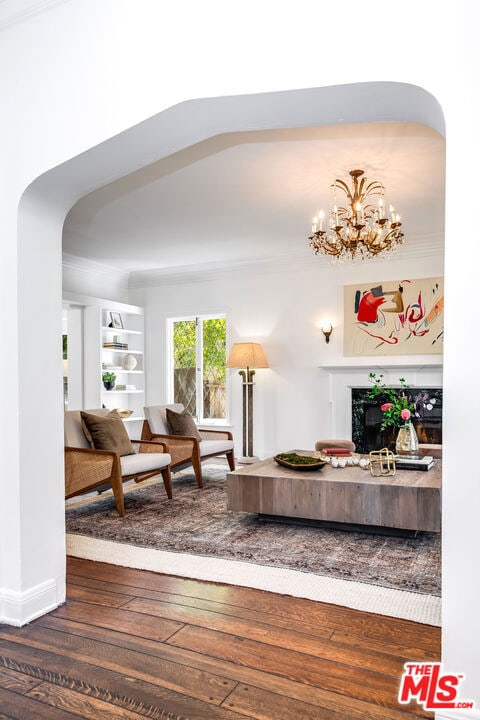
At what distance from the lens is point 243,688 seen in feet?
6.14

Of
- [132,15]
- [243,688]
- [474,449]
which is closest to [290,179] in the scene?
[132,15]

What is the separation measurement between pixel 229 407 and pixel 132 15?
17.8 feet

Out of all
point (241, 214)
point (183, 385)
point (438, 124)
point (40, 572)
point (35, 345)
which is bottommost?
point (40, 572)

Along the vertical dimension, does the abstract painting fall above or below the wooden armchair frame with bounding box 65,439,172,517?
above

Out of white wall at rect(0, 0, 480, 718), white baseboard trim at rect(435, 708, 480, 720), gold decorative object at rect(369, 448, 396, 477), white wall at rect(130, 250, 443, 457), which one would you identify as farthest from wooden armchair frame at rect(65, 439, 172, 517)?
white wall at rect(130, 250, 443, 457)

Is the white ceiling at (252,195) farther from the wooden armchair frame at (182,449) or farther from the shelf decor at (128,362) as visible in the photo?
the wooden armchair frame at (182,449)

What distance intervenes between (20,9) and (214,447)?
4.04 metres

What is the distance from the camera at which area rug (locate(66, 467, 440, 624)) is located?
2828mm

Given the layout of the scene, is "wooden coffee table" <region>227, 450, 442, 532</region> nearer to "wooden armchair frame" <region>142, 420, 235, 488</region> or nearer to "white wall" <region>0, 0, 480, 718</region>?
"wooden armchair frame" <region>142, 420, 235, 488</region>

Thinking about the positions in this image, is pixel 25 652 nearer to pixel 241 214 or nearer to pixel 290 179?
pixel 290 179

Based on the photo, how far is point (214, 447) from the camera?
18.1ft

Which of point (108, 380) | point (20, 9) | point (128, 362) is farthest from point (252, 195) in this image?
point (128, 362)

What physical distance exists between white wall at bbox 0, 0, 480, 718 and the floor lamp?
392 centimetres

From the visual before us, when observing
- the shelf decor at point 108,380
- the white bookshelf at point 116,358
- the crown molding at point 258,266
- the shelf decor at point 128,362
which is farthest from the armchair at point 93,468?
the crown molding at point 258,266
